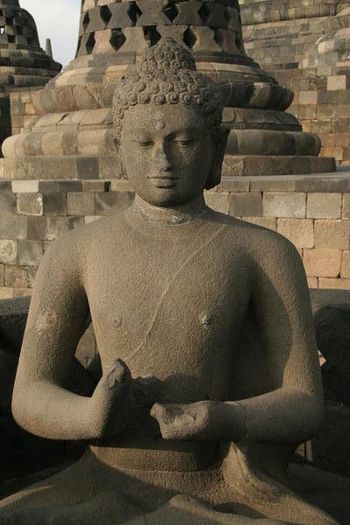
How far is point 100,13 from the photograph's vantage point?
30.9 feet

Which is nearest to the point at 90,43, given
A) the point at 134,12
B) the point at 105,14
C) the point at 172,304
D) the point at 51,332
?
the point at 105,14

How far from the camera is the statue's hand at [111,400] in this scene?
2.17 meters

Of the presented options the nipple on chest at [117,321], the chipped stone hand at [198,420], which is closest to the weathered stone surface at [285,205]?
the nipple on chest at [117,321]

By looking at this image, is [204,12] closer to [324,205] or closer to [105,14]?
[105,14]

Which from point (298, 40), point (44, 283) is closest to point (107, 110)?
point (44, 283)

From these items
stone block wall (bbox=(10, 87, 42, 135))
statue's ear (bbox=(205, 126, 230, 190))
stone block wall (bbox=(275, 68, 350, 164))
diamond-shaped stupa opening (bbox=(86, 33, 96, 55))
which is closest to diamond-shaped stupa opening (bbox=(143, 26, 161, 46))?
diamond-shaped stupa opening (bbox=(86, 33, 96, 55))

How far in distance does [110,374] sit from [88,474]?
0.52m

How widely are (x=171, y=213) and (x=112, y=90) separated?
6454mm

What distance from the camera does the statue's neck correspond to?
100.0 inches

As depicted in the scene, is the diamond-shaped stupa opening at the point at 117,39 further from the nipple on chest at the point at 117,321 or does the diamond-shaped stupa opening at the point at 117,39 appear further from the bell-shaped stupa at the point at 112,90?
the nipple on chest at the point at 117,321

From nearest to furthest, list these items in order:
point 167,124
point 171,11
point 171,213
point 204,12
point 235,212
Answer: point 167,124, point 171,213, point 235,212, point 171,11, point 204,12

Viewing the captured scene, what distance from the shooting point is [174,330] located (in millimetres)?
2443

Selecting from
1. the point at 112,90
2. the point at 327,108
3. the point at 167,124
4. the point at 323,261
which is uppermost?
the point at 167,124

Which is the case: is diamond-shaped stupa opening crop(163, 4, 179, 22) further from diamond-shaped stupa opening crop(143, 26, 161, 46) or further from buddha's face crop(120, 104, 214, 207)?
buddha's face crop(120, 104, 214, 207)
